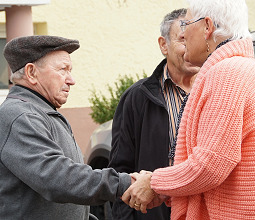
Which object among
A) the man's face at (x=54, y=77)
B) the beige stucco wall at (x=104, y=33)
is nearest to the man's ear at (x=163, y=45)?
the man's face at (x=54, y=77)

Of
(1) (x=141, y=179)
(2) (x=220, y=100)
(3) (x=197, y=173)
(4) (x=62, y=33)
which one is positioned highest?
(2) (x=220, y=100)

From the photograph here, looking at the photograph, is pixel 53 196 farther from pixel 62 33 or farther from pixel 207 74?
pixel 62 33

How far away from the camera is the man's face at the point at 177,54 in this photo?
14.6 feet

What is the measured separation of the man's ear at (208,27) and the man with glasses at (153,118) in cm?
110

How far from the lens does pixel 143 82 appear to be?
14.4 ft

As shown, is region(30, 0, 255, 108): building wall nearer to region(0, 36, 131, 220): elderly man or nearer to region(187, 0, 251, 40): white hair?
region(0, 36, 131, 220): elderly man

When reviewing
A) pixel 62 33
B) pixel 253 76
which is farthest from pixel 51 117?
pixel 62 33

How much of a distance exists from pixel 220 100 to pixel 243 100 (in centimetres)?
10

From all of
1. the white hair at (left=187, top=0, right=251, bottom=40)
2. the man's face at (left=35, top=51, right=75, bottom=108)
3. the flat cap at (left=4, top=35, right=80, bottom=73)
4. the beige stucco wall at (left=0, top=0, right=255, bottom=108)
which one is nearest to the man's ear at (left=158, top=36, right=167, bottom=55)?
the man's face at (left=35, top=51, right=75, bottom=108)

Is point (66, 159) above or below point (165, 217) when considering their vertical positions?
above

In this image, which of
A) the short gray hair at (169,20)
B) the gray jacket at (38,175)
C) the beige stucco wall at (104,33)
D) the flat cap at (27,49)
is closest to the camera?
the gray jacket at (38,175)

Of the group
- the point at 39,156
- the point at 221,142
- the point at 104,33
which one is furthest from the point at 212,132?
the point at 104,33

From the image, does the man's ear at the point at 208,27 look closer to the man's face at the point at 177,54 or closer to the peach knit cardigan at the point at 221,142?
the peach knit cardigan at the point at 221,142

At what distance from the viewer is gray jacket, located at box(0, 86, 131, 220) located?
306cm
